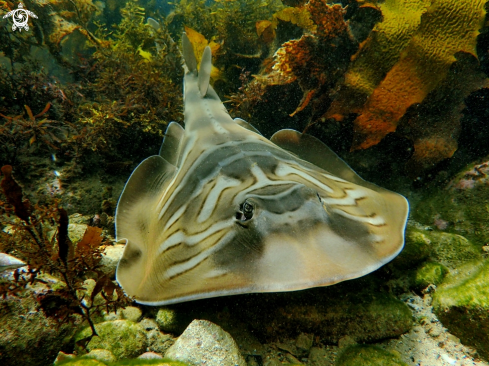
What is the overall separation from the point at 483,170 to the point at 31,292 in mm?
5543

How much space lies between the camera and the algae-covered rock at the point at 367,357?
202cm

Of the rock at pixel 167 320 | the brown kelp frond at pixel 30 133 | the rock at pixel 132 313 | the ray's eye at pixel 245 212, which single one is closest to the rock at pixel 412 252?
the ray's eye at pixel 245 212

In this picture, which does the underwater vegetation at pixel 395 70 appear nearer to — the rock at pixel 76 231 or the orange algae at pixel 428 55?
the orange algae at pixel 428 55

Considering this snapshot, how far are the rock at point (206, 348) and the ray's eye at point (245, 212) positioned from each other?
936mm

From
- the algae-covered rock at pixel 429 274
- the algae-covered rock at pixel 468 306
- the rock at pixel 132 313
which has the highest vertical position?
the algae-covered rock at pixel 468 306

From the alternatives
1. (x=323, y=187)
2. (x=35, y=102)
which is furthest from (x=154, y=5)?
(x=323, y=187)

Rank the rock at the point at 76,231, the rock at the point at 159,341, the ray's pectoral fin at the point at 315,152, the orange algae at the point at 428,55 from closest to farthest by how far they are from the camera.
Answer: the rock at the point at 159,341, the rock at the point at 76,231, the ray's pectoral fin at the point at 315,152, the orange algae at the point at 428,55

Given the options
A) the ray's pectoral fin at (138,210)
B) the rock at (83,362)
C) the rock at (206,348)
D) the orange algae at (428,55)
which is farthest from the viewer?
the orange algae at (428,55)

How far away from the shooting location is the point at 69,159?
4324mm

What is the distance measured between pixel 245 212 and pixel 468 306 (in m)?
2.08

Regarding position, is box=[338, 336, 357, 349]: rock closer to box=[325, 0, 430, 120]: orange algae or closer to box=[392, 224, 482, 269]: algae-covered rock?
box=[392, 224, 482, 269]: algae-covered rock

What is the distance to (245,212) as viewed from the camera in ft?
6.74

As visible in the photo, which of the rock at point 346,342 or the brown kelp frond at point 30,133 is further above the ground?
the brown kelp frond at point 30,133

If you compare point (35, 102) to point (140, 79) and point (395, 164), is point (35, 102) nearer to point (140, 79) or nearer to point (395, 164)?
point (140, 79)
